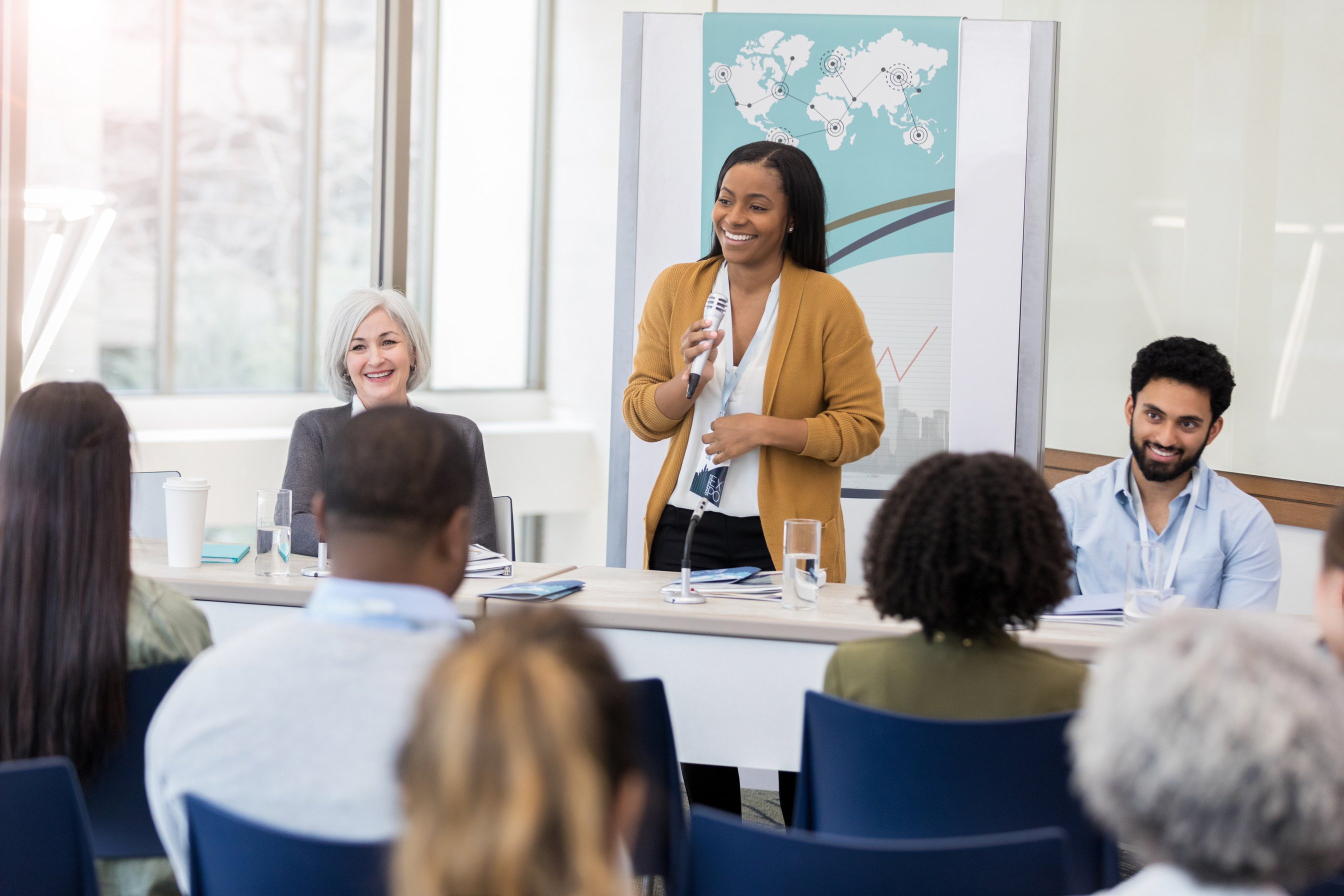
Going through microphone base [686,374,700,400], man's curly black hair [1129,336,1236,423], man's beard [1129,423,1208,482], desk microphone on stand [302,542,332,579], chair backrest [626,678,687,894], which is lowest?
chair backrest [626,678,687,894]

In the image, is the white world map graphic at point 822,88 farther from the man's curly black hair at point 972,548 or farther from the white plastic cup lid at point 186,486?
the man's curly black hair at point 972,548

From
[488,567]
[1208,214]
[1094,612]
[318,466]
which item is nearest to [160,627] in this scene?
[488,567]

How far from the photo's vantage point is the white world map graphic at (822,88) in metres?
3.68

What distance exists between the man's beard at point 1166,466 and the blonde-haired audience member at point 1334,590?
1315 mm

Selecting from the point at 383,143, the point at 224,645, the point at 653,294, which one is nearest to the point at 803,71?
the point at 653,294

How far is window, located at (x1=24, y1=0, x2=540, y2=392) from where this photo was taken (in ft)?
14.5

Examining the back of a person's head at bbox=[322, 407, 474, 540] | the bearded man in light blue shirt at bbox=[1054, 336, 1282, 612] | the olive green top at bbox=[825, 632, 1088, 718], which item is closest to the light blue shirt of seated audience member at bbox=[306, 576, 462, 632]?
the back of a person's head at bbox=[322, 407, 474, 540]

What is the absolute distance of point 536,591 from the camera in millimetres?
2420

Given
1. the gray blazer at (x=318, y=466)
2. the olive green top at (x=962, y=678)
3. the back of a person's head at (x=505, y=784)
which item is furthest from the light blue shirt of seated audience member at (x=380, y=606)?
the gray blazer at (x=318, y=466)

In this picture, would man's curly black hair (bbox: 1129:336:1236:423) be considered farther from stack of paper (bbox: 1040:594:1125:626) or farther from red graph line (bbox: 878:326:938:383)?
red graph line (bbox: 878:326:938:383)

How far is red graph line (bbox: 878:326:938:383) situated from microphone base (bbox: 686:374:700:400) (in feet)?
3.46

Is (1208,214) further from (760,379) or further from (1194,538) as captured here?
(760,379)

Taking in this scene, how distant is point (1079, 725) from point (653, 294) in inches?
89.2

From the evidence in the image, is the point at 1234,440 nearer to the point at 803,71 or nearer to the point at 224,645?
the point at 803,71
